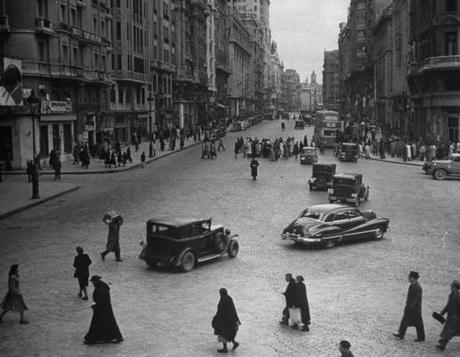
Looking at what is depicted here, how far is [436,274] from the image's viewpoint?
1612cm

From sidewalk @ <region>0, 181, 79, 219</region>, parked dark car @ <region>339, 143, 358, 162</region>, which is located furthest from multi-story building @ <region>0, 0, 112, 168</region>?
parked dark car @ <region>339, 143, 358, 162</region>

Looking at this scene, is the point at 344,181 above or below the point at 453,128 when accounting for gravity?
below

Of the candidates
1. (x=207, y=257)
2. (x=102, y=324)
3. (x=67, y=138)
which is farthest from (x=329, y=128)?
(x=102, y=324)

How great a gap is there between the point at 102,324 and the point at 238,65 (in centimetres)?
15872

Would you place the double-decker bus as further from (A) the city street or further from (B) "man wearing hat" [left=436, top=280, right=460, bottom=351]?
(B) "man wearing hat" [left=436, top=280, right=460, bottom=351]

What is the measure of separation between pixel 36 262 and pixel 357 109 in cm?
12583

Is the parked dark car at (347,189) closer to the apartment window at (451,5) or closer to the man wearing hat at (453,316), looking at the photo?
the man wearing hat at (453,316)

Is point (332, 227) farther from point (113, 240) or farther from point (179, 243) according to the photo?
point (113, 240)

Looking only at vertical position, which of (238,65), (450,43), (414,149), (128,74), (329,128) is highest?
(238,65)

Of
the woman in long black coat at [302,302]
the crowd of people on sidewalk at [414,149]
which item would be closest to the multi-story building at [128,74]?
the crowd of people on sidewalk at [414,149]

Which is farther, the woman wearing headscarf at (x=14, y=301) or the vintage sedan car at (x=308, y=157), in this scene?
the vintage sedan car at (x=308, y=157)

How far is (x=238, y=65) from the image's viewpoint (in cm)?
16712

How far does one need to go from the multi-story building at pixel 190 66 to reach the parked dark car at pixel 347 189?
6198 cm

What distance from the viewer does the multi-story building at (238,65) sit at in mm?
155125
